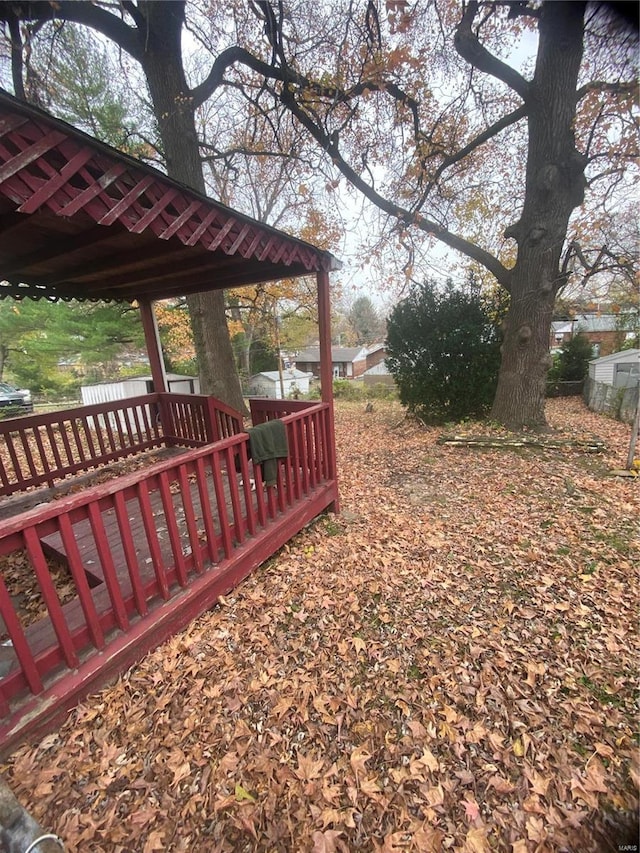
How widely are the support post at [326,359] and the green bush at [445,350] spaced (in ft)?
16.4

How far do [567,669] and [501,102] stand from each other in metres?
10.8

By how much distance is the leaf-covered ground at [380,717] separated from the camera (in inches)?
59.0

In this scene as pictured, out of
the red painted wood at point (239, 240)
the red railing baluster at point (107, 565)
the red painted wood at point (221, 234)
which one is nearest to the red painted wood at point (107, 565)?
the red railing baluster at point (107, 565)

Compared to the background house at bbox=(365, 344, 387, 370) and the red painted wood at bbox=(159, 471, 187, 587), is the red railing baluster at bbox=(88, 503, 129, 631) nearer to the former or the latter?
the red painted wood at bbox=(159, 471, 187, 587)

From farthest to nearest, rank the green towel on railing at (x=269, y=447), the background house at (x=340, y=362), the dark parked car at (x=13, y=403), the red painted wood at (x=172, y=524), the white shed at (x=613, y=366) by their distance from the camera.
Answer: the background house at (x=340, y=362)
the white shed at (x=613, y=366)
the dark parked car at (x=13, y=403)
the green towel on railing at (x=269, y=447)
the red painted wood at (x=172, y=524)

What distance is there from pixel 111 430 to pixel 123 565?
10.9 ft

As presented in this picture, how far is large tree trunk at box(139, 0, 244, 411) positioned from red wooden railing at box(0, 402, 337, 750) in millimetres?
4058

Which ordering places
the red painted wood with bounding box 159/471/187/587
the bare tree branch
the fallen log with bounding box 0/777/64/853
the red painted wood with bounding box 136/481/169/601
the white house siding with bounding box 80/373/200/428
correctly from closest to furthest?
1. the fallen log with bounding box 0/777/64/853
2. the red painted wood with bounding box 136/481/169/601
3. the red painted wood with bounding box 159/471/187/587
4. the bare tree branch
5. the white house siding with bounding box 80/373/200/428

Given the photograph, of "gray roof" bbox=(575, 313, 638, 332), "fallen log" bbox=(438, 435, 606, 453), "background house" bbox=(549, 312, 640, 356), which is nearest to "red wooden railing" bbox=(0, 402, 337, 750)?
"fallen log" bbox=(438, 435, 606, 453)

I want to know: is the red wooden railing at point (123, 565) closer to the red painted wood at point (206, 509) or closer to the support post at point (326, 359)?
the red painted wood at point (206, 509)

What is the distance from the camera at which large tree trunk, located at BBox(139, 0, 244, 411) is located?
567 centimetres

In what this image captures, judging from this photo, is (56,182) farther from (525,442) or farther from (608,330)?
(608,330)

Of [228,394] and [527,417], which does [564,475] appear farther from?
[228,394]

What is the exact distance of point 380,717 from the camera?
1.93 m
